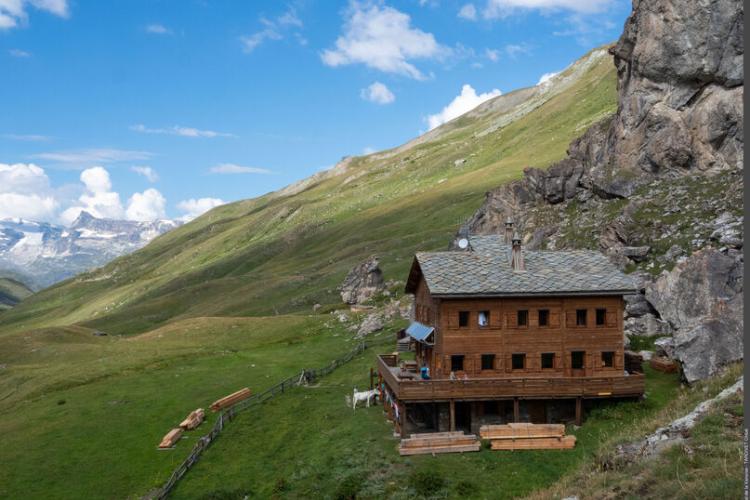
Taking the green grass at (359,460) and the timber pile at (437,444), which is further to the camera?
the timber pile at (437,444)

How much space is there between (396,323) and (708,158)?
1736 inches

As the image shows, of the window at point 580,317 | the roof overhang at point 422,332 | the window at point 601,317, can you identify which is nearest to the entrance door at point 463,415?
the roof overhang at point 422,332

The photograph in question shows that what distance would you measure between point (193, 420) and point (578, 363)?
30.3 meters

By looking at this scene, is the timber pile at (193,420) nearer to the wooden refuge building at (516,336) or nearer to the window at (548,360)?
the wooden refuge building at (516,336)

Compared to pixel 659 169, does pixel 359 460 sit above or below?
below

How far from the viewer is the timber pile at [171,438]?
4788cm

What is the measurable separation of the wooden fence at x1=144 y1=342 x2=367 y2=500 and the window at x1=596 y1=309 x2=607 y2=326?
2810cm

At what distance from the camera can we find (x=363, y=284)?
360 feet

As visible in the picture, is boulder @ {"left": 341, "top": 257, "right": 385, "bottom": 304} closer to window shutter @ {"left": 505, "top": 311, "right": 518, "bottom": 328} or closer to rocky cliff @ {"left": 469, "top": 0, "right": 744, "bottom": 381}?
rocky cliff @ {"left": 469, "top": 0, "right": 744, "bottom": 381}

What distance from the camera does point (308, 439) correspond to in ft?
148

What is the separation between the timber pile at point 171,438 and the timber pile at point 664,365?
3581 cm

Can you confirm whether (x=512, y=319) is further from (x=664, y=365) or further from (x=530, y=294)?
(x=664, y=365)

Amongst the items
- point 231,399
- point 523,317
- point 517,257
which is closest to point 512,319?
point 523,317

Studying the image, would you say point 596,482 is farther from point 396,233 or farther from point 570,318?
point 396,233
